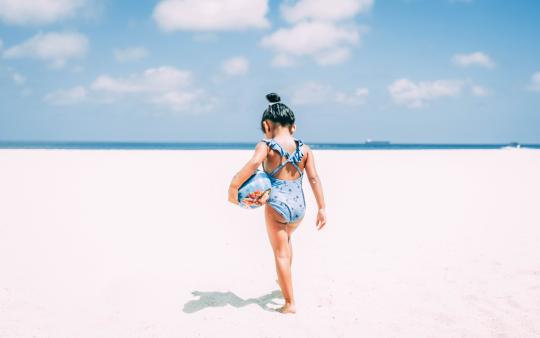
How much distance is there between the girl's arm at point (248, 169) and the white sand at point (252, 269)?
46.5 inches

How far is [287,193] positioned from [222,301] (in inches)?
52.7

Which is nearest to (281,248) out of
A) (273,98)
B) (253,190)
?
(253,190)

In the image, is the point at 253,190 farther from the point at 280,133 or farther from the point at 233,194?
the point at 280,133

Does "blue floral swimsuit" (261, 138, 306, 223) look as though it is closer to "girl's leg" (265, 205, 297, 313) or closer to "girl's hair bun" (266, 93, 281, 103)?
"girl's leg" (265, 205, 297, 313)

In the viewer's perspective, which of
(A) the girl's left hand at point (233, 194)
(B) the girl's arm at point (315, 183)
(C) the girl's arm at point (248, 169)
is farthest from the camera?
(B) the girl's arm at point (315, 183)

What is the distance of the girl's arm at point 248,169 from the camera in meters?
3.63

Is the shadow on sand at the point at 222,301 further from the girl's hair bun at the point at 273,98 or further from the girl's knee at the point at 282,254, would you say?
the girl's hair bun at the point at 273,98

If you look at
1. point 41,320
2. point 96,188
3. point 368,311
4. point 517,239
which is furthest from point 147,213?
point 517,239

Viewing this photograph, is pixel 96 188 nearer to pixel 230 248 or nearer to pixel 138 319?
pixel 230 248

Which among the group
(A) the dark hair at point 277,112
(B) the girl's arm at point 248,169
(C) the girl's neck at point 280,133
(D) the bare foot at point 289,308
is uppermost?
(A) the dark hair at point 277,112

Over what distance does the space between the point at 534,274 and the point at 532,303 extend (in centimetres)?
92

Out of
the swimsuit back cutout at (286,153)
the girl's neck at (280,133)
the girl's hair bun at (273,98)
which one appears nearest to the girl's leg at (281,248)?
the swimsuit back cutout at (286,153)

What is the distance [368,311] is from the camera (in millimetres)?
3980

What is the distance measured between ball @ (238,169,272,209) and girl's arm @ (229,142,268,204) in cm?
4
